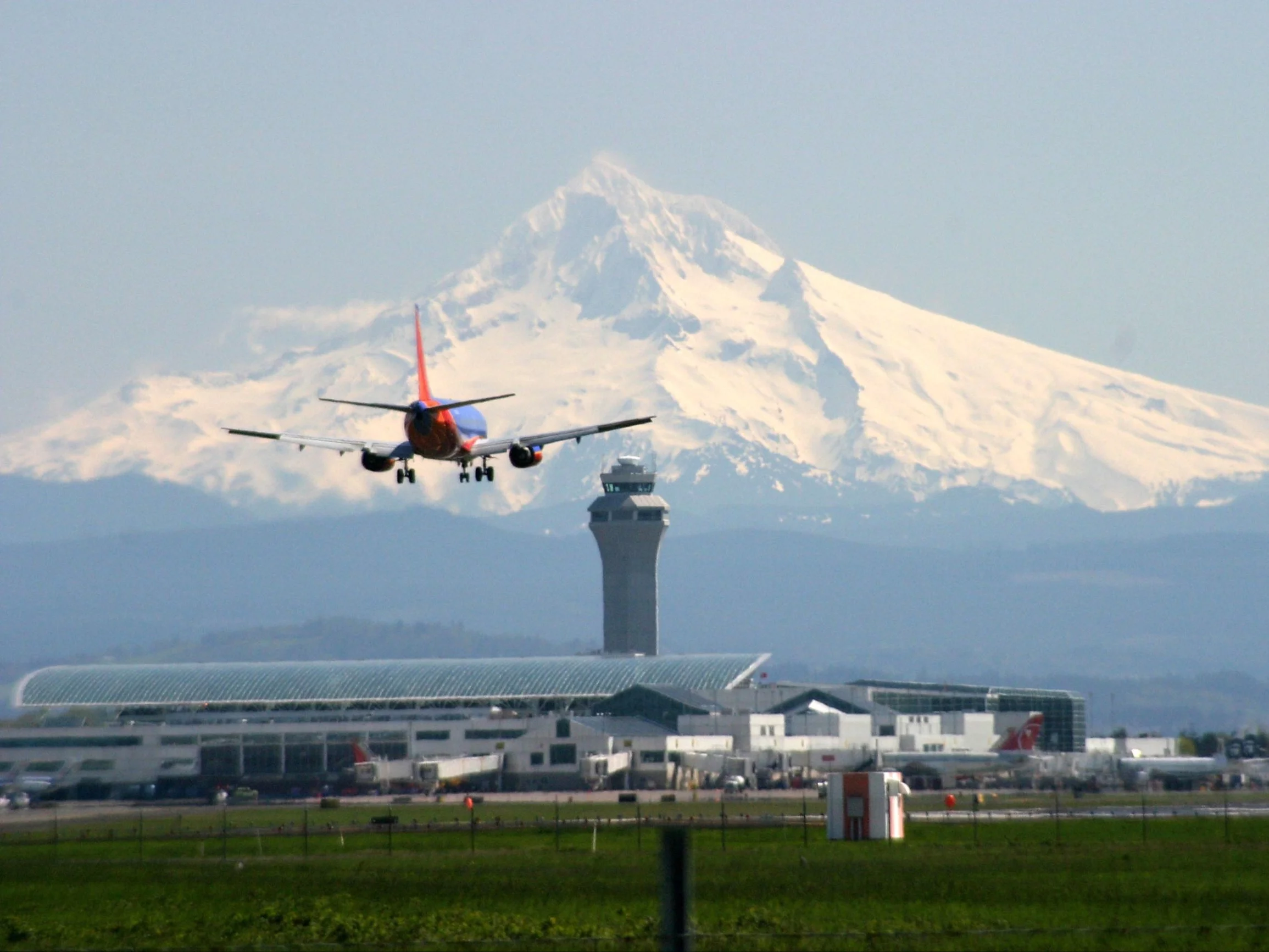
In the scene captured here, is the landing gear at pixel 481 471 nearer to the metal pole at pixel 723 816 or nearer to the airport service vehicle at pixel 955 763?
the metal pole at pixel 723 816

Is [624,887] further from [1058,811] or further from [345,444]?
[1058,811]

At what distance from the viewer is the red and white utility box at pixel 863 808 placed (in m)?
100

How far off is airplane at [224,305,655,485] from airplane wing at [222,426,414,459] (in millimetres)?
29

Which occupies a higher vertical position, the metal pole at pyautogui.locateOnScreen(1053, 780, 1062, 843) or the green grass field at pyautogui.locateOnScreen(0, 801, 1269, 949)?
the green grass field at pyautogui.locateOnScreen(0, 801, 1269, 949)

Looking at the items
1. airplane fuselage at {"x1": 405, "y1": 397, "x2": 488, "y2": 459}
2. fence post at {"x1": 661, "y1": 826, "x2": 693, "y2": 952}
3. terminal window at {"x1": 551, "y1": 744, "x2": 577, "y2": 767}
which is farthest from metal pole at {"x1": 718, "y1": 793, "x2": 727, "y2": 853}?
fence post at {"x1": 661, "y1": 826, "x2": 693, "y2": 952}

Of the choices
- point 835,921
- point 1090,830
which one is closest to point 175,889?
point 835,921

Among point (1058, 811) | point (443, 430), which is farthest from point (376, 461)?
point (1058, 811)

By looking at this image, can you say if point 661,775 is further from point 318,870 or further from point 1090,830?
point 318,870

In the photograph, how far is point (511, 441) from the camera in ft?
270

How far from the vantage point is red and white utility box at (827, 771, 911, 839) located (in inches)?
3939

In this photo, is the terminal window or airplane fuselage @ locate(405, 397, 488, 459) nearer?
airplane fuselage @ locate(405, 397, 488, 459)

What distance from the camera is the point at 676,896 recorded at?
105ft

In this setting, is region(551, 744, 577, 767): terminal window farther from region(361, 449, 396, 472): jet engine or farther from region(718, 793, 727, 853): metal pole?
region(361, 449, 396, 472): jet engine

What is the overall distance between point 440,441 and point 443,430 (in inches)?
19.5
